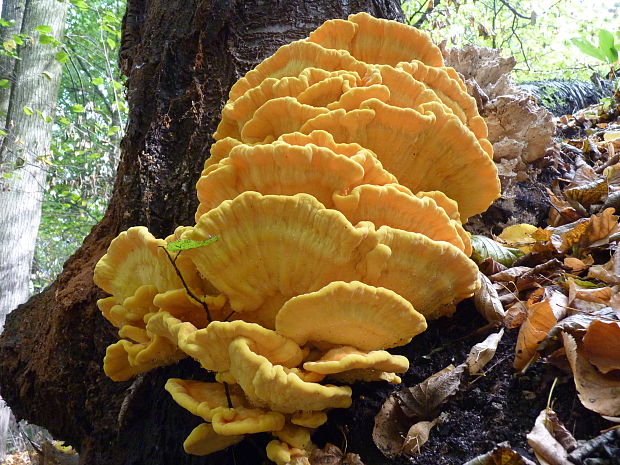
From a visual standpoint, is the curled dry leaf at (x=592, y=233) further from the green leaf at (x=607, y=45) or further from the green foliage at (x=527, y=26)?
the green foliage at (x=527, y=26)

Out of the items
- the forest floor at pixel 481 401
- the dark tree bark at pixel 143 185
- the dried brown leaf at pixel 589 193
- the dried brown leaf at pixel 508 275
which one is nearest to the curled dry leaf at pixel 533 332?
the forest floor at pixel 481 401

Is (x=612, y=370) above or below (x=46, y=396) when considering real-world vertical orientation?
above

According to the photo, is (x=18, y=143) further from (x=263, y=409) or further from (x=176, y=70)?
(x=263, y=409)

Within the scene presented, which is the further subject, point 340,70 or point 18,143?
point 18,143

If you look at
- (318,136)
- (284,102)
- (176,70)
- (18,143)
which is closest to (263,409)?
(318,136)

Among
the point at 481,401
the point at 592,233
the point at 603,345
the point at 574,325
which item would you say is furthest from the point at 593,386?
the point at 592,233
